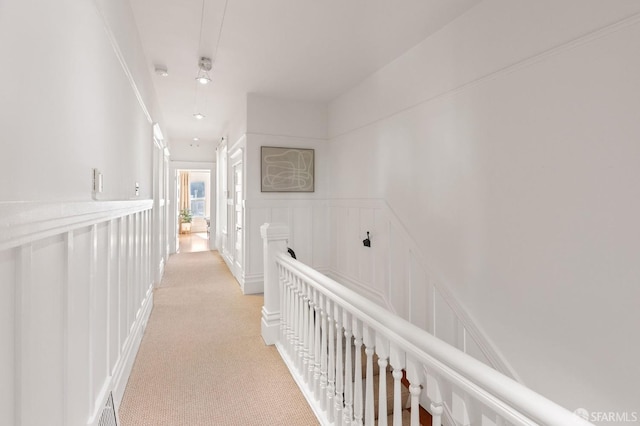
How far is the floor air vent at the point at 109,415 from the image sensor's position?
4.84 feet

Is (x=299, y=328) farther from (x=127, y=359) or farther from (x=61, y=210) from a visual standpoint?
(x=61, y=210)

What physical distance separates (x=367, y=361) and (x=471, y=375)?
0.56 meters

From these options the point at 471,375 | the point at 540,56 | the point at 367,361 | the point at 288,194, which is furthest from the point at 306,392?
the point at 288,194

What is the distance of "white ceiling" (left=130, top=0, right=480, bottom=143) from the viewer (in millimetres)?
2213

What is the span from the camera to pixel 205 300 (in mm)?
3740

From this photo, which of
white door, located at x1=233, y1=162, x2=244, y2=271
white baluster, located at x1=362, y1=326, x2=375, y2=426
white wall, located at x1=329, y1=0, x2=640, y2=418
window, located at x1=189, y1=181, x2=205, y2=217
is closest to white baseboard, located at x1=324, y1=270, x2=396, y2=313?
white wall, located at x1=329, y1=0, x2=640, y2=418

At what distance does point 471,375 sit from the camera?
0.79 m

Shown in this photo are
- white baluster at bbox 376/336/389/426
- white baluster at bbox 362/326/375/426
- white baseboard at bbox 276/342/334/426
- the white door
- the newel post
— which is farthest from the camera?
the white door

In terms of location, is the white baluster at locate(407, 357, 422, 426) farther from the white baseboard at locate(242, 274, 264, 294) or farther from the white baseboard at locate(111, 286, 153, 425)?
the white baseboard at locate(242, 274, 264, 294)

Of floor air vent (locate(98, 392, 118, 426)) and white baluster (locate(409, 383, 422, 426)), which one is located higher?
white baluster (locate(409, 383, 422, 426))

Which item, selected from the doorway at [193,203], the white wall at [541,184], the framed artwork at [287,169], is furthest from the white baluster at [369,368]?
the doorway at [193,203]

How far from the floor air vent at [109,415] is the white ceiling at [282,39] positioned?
2.51m

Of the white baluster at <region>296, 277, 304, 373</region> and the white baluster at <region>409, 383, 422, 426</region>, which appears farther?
the white baluster at <region>296, 277, 304, 373</region>

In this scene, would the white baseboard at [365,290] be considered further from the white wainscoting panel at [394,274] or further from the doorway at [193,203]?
the doorway at [193,203]
